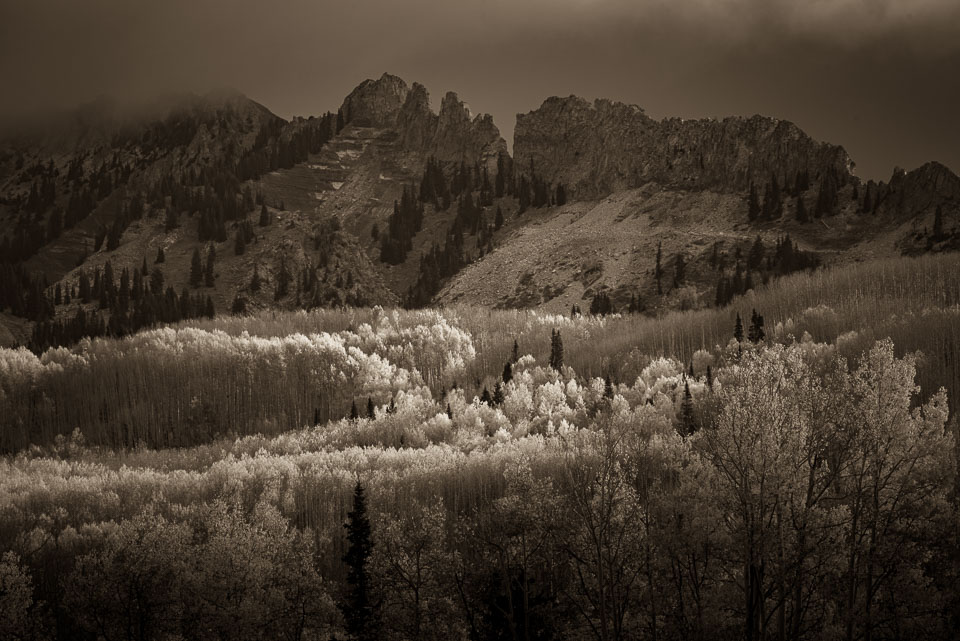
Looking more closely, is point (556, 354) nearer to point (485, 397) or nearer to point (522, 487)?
point (485, 397)

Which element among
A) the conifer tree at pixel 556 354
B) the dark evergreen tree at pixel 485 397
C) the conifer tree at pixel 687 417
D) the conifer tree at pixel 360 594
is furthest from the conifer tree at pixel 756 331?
the conifer tree at pixel 360 594

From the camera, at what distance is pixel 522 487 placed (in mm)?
77562

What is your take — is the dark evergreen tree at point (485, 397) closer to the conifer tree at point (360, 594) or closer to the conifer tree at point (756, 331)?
the conifer tree at point (756, 331)

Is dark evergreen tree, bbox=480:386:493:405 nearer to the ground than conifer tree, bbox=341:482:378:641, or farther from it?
farther from it

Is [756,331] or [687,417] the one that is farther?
[756,331]

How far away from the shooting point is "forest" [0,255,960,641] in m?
55.1

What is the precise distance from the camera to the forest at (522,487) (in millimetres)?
55125

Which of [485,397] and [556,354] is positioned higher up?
[556,354]

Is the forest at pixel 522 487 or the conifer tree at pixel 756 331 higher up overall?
the conifer tree at pixel 756 331

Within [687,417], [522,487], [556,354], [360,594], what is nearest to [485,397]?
[556,354]

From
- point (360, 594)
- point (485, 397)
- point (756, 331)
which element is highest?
point (756, 331)

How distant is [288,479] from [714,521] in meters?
79.8

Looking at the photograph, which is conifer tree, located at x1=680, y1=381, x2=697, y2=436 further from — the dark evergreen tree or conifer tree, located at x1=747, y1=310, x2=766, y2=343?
the dark evergreen tree

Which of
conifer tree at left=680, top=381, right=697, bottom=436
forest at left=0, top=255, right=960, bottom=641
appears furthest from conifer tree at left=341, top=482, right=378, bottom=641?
conifer tree at left=680, top=381, right=697, bottom=436
